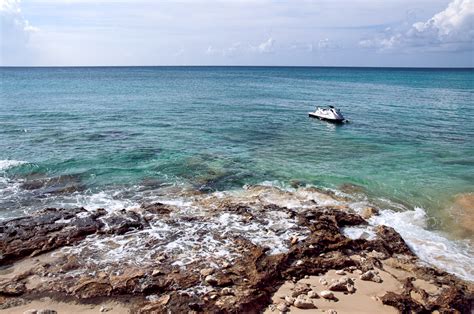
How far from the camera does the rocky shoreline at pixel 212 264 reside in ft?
41.4

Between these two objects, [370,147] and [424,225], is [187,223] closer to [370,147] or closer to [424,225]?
[424,225]

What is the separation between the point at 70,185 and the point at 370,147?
26878 mm

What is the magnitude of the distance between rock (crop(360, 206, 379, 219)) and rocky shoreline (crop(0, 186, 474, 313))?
0.67 metres

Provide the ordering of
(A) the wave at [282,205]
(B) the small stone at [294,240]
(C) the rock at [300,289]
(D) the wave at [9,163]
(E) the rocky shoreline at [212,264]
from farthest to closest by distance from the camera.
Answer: (D) the wave at [9,163] < (A) the wave at [282,205] < (B) the small stone at [294,240] < (C) the rock at [300,289] < (E) the rocky shoreline at [212,264]

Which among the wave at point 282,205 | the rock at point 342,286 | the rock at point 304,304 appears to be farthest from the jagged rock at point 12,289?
the rock at point 342,286

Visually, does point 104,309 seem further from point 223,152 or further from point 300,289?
point 223,152

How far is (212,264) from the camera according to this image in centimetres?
1450

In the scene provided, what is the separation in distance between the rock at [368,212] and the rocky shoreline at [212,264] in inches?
26.6

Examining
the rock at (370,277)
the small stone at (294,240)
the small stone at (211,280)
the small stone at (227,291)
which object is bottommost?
the rock at (370,277)

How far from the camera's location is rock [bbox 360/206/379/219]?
66.6 feet

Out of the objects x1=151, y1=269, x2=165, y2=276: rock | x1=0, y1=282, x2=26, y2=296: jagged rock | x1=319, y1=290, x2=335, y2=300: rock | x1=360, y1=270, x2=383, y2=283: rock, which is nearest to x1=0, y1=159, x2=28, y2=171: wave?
x1=0, y1=282, x2=26, y2=296: jagged rock

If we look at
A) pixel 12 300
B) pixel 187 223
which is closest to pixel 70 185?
pixel 187 223

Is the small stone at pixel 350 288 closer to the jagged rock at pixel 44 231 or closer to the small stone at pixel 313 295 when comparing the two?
the small stone at pixel 313 295

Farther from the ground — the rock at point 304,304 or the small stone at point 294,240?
the small stone at point 294,240
